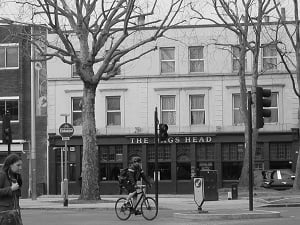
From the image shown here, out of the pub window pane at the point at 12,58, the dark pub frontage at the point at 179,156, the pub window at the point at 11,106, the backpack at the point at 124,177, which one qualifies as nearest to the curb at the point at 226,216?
the backpack at the point at 124,177

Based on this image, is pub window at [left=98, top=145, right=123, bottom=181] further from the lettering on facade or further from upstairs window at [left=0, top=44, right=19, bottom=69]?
upstairs window at [left=0, top=44, right=19, bottom=69]

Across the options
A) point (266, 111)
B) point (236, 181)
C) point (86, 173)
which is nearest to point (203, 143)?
point (236, 181)

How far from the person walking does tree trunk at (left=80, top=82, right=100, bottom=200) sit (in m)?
18.7

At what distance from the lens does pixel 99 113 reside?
145 ft

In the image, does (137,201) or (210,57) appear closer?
(137,201)

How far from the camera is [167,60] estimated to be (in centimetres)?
4397

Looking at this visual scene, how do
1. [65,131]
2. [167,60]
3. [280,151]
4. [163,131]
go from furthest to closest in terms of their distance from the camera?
[167,60] → [280,151] → [65,131] → [163,131]

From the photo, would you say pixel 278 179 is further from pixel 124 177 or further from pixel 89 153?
pixel 124 177

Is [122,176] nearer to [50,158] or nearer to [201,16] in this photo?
[201,16]

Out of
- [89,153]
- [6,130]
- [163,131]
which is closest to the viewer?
[163,131]

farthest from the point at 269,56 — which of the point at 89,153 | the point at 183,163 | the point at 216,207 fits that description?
the point at 216,207

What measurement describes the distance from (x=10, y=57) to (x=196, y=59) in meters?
12.1

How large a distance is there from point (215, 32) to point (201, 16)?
5.53 metres

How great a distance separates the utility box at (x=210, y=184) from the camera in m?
25.8
